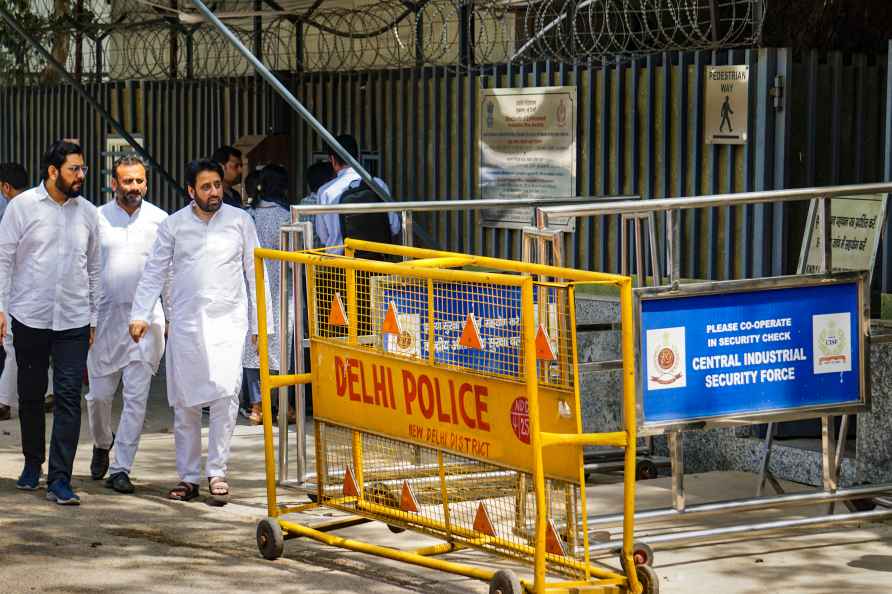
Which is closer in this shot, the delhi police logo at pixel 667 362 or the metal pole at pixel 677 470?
the delhi police logo at pixel 667 362

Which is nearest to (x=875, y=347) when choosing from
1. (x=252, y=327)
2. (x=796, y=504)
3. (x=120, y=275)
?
(x=796, y=504)

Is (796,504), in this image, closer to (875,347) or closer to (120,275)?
(875,347)

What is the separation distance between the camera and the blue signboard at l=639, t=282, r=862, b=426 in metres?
6.68

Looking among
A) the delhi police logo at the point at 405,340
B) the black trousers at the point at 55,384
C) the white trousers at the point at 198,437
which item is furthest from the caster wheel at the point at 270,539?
the black trousers at the point at 55,384

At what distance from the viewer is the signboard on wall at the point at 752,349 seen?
668cm

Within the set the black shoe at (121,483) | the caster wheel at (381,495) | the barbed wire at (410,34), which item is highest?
the barbed wire at (410,34)

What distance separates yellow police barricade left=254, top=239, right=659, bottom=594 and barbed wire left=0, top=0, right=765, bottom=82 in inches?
130

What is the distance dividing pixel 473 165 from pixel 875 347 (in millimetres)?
4257

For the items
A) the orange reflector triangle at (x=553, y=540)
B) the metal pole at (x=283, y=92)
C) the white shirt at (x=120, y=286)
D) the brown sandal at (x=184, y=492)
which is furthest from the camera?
the metal pole at (x=283, y=92)

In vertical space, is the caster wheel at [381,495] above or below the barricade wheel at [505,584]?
above

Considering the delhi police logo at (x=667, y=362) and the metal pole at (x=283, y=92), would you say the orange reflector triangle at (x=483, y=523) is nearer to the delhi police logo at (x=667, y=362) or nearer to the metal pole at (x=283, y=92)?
the delhi police logo at (x=667, y=362)

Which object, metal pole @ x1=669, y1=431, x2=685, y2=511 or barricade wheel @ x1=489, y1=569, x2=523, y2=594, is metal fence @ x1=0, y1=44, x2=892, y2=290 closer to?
metal pole @ x1=669, y1=431, x2=685, y2=511

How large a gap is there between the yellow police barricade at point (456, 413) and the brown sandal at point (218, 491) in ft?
3.14

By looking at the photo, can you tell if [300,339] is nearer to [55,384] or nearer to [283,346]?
[283,346]
